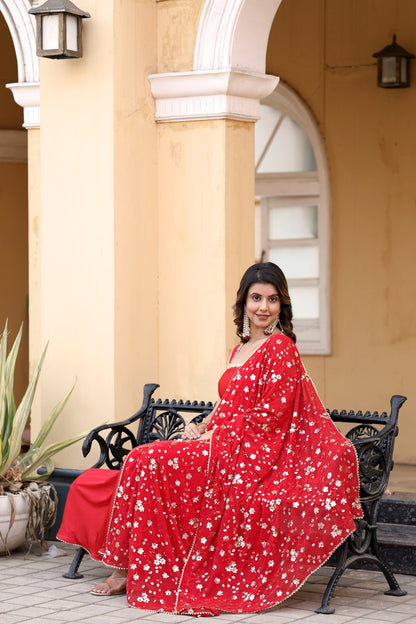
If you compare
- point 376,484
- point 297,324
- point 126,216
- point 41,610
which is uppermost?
point 126,216

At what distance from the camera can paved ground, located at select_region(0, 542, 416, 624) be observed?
5207mm

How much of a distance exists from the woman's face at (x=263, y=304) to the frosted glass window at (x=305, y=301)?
3021 mm

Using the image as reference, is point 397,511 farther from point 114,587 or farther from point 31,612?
point 31,612

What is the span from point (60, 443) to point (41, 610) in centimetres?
135

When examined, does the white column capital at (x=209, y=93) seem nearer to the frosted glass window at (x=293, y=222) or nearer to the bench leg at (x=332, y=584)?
the frosted glass window at (x=293, y=222)

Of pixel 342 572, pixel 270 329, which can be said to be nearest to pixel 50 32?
pixel 270 329

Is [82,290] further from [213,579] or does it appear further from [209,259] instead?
[213,579]

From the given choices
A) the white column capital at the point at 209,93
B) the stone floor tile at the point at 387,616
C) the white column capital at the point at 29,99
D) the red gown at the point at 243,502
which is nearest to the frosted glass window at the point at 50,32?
the white column capital at the point at 209,93

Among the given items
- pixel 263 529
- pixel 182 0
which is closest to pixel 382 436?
pixel 263 529

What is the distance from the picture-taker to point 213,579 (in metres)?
5.46

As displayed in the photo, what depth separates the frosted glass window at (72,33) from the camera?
6.58 meters

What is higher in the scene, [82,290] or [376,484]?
[82,290]

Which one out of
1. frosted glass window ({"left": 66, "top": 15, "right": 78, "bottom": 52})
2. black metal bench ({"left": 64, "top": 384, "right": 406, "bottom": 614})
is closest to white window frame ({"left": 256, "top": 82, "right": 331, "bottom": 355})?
black metal bench ({"left": 64, "top": 384, "right": 406, "bottom": 614})

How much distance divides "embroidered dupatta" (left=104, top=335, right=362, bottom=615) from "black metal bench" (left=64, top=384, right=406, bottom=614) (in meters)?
0.13
